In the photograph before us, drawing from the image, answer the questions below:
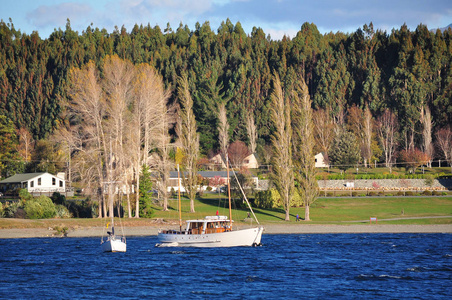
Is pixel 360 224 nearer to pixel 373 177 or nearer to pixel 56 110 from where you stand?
pixel 373 177

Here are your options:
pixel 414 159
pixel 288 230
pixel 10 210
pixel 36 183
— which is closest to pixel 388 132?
pixel 414 159

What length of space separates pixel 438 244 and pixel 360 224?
14.4 m

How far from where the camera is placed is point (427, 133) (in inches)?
4732

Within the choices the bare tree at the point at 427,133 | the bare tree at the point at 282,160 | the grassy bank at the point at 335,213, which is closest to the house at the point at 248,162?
the bare tree at the point at 427,133

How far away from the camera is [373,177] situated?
97.9m

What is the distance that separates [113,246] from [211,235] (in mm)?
9029

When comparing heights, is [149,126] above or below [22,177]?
above

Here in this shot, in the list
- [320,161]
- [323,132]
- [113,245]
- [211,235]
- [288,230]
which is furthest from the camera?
[323,132]

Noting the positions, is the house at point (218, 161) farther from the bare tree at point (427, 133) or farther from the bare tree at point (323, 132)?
the bare tree at point (427, 133)

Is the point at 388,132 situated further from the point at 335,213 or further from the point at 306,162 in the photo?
the point at 306,162

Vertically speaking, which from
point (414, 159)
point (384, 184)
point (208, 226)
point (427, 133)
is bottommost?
point (208, 226)

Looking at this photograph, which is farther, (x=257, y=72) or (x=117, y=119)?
(x=257, y=72)

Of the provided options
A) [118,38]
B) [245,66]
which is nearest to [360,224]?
[245,66]

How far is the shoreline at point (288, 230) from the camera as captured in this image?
57.5 m
